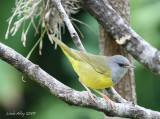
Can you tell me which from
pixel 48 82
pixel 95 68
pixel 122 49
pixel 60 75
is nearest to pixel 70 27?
pixel 95 68

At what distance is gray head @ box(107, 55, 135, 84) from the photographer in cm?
348

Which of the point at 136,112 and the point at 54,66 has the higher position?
the point at 54,66

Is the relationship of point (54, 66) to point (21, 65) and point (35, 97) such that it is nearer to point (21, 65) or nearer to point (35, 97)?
point (35, 97)

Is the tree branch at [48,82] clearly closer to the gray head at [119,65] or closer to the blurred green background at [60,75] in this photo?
the gray head at [119,65]

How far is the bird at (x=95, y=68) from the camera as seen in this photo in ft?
10.7

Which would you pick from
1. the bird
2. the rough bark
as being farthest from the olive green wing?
the rough bark

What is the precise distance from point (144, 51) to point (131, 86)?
0.58 metres

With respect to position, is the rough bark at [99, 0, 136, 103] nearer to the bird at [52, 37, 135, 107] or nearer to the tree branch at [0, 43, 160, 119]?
the bird at [52, 37, 135, 107]

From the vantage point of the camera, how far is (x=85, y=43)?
5473 mm

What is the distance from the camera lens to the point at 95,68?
11.2 ft

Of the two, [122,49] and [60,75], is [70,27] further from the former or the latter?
[60,75]

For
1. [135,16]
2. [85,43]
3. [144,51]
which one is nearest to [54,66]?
[85,43]

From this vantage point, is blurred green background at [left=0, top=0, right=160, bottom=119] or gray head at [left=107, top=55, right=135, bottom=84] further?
blurred green background at [left=0, top=0, right=160, bottom=119]

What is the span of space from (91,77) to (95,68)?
0.17 meters
